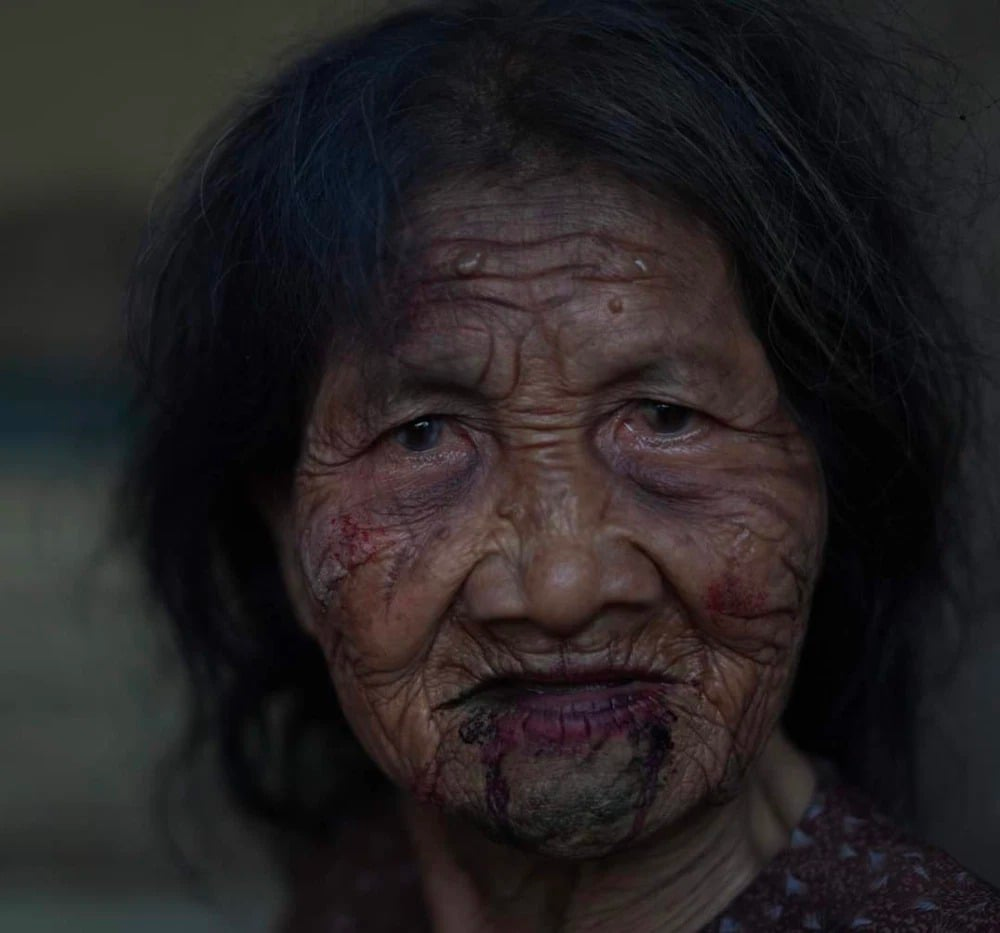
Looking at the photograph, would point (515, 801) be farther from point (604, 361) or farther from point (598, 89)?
point (598, 89)

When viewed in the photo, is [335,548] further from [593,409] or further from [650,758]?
[650,758]

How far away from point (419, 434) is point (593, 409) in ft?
0.83

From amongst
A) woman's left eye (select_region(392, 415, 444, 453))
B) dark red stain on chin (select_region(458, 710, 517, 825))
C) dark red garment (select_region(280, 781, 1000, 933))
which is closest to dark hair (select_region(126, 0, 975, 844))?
woman's left eye (select_region(392, 415, 444, 453))

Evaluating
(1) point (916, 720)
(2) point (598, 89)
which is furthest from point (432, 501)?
(1) point (916, 720)

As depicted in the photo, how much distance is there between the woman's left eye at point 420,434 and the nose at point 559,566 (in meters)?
0.16

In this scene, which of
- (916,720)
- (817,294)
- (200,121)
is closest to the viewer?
(817,294)

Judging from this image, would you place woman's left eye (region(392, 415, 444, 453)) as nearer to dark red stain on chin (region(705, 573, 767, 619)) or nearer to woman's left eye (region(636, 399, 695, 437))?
woman's left eye (region(636, 399, 695, 437))

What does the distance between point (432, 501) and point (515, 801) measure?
0.41m

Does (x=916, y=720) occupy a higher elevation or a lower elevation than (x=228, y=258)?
lower

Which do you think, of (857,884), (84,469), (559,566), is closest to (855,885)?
(857,884)

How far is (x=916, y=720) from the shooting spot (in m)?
3.05

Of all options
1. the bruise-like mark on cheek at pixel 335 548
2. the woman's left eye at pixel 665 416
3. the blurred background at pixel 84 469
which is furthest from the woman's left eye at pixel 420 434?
the blurred background at pixel 84 469

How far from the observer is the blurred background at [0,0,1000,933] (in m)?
4.37

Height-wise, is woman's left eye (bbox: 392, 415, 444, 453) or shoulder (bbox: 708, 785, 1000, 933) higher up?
woman's left eye (bbox: 392, 415, 444, 453)
